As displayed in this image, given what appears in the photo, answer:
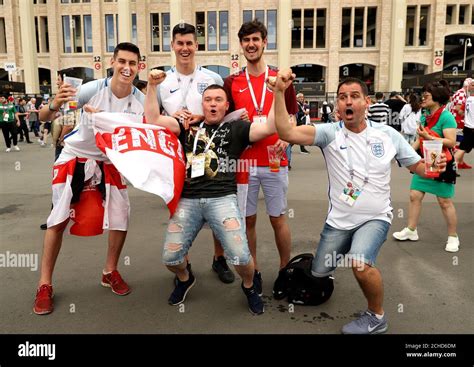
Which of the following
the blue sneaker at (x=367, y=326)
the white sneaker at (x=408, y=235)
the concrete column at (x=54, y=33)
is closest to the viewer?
the blue sneaker at (x=367, y=326)

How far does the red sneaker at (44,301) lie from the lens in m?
3.53

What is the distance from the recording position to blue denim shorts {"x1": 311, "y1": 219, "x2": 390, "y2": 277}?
3055 millimetres

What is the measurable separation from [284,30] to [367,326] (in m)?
40.1

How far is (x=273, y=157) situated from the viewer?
3.85 metres

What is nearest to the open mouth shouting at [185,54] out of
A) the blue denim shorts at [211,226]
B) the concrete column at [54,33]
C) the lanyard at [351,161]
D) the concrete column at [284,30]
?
the blue denim shorts at [211,226]

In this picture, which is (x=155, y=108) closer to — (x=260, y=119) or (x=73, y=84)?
(x=73, y=84)

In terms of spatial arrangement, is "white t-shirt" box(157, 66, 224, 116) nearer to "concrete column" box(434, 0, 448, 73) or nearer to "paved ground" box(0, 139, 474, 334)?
"paved ground" box(0, 139, 474, 334)

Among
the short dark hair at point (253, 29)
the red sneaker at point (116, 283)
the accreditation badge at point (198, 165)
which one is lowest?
the red sneaker at point (116, 283)

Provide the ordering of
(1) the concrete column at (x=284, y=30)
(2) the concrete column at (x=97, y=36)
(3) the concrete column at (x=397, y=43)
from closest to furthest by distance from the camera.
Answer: (3) the concrete column at (x=397, y=43), (1) the concrete column at (x=284, y=30), (2) the concrete column at (x=97, y=36)

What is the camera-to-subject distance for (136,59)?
149 inches

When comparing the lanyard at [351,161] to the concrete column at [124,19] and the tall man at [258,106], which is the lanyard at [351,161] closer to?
the tall man at [258,106]

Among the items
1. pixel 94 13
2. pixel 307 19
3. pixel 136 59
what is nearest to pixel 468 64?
pixel 307 19

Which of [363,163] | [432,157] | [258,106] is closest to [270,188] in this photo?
[258,106]

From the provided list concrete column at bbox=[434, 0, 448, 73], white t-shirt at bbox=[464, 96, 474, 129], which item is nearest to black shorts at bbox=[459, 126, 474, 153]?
white t-shirt at bbox=[464, 96, 474, 129]
